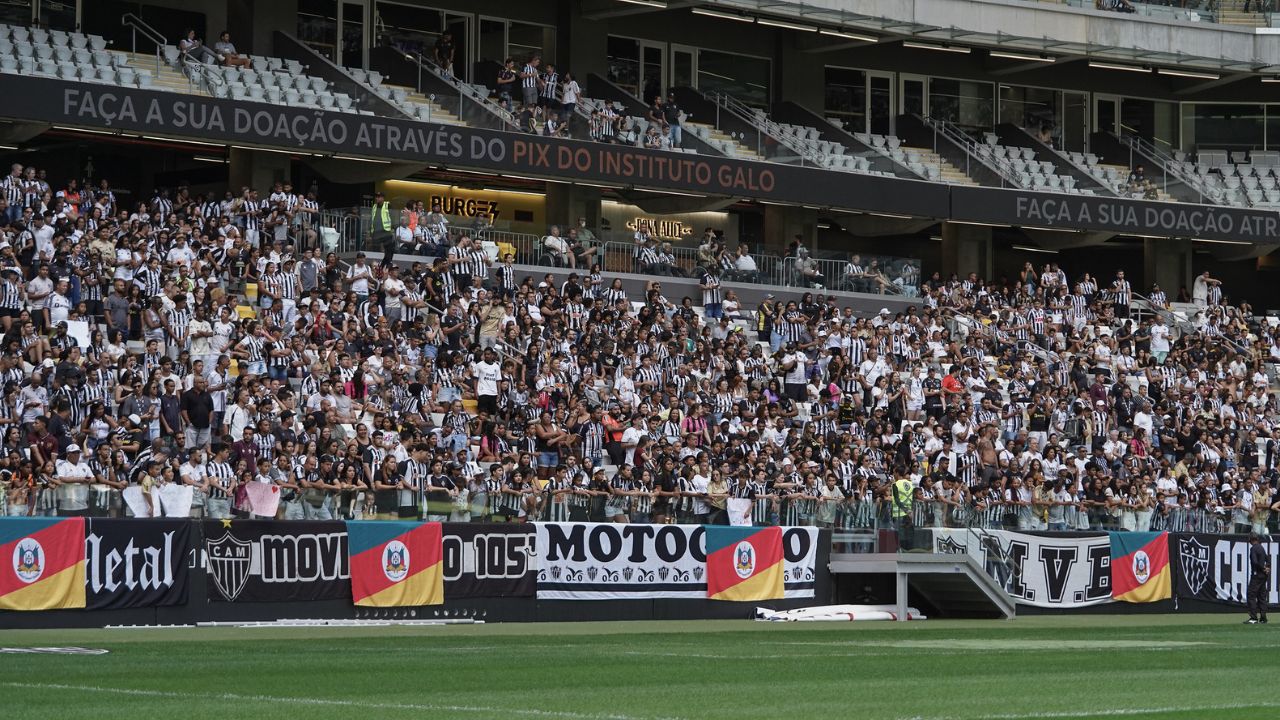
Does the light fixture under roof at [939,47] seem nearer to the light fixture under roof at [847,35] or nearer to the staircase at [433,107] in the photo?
the light fixture under roof at [847,35]

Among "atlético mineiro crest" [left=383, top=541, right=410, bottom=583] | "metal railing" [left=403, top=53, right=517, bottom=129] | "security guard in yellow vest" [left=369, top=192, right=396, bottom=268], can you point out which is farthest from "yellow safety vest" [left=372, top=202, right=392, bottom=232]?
"atlético mineiro crest" [left=383, top=541, right=410, bottom=583]

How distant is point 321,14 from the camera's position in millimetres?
41656

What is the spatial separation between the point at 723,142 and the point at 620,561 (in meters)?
20.6

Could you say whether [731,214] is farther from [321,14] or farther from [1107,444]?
[1107,444]

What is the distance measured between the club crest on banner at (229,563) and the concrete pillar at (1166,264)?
116ft

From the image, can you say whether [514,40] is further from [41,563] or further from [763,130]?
[41,563]

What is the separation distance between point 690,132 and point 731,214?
4817 mm

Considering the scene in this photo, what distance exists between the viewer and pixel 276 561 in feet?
74.2

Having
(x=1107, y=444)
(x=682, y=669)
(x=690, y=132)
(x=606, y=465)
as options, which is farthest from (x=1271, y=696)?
(x=690, y=132)

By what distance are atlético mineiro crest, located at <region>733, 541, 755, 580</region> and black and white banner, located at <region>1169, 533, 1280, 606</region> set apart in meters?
8.89

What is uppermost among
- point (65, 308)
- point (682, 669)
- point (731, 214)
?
point (731, 214)

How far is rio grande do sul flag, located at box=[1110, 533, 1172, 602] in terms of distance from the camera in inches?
1219

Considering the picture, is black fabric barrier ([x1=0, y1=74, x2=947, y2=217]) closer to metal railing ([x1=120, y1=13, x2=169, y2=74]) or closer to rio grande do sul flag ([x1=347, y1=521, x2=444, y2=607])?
metal railing ([x1=120, y1=13, x2=169, y2=74])

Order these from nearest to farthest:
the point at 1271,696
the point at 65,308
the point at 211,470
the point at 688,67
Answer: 1. the point at 1271,696
2. the point at 211,470
3. the point at 65,308
4. the point at 688,67
